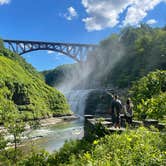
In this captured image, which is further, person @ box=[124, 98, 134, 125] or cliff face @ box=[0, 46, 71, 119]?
cliff face @ box=[0, 46, 71, 119]

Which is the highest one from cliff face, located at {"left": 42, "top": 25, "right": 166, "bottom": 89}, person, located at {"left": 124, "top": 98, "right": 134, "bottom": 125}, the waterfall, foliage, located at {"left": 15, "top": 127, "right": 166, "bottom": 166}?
cliff face, located at {"left": 42, "top": 25, "right": 166, "bottom": 89}

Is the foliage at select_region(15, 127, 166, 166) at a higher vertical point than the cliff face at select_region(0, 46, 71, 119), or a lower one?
lower

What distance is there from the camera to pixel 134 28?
9250cm

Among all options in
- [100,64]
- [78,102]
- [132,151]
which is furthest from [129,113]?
[100,64]

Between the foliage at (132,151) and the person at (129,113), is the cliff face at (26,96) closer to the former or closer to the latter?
the person at (129,113)

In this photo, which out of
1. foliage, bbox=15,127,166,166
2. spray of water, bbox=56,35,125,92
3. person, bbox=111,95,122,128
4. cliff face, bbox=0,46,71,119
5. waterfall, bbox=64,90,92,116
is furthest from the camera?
spray of water, bbox=56,35,125,92

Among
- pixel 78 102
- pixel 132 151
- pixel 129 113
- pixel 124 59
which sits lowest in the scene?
pixel 132 151

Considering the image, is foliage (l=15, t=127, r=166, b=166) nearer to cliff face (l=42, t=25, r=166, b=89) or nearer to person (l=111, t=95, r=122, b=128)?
person (l=111, t=95, r=122, b=128)

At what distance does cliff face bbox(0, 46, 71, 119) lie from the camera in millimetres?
46781

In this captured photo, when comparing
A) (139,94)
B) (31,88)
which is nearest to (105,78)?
(31,88)

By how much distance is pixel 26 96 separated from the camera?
50938mm

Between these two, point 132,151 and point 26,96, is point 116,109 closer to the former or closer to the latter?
point 132,151

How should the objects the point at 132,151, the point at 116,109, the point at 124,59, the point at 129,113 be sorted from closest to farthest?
the point at 132,151
the point at 116,109
the point at 129,113
the point at 124,59

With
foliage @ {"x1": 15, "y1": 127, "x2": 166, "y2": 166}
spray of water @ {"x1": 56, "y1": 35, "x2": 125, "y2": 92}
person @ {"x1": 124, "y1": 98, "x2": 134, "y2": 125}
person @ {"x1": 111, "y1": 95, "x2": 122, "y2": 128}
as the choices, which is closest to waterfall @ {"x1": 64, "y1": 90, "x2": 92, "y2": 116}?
spray of water @ {"x1": 56, "y1": 35, "x2": 125, "y2": 92}
